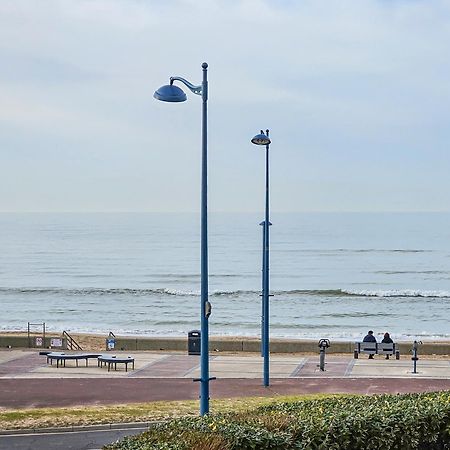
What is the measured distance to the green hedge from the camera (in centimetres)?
836

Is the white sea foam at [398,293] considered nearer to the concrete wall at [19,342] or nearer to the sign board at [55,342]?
the sign board at [55,342]

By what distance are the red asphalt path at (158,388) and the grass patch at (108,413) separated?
132 cm

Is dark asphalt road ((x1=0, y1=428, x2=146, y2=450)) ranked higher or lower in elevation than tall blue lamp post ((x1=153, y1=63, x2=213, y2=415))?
lower

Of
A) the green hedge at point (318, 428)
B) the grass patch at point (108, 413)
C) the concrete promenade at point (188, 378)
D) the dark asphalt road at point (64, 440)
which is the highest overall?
the green hedge at point (318, 428)

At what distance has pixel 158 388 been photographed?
2116 cm

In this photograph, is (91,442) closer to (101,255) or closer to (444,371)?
(444,371)

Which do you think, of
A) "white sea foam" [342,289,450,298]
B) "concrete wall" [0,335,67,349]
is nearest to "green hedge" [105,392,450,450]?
"concrete wall" [0,335,67,349]

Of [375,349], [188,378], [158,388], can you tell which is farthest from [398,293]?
[158,388]

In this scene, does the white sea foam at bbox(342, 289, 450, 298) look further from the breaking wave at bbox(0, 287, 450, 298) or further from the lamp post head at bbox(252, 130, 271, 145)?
the lamp post head at bbox(252, 130, 271, 145)

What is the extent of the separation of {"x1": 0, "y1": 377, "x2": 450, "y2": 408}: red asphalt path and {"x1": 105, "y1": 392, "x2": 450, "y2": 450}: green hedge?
9611 millimetres

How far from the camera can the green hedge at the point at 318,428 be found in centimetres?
836

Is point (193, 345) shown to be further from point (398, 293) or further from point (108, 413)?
point (398, 293)

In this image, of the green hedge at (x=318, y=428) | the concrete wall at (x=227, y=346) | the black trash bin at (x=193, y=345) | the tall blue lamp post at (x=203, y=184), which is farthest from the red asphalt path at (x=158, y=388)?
the green hedge at (x=318, y=428)

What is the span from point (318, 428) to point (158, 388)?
41.1ft
